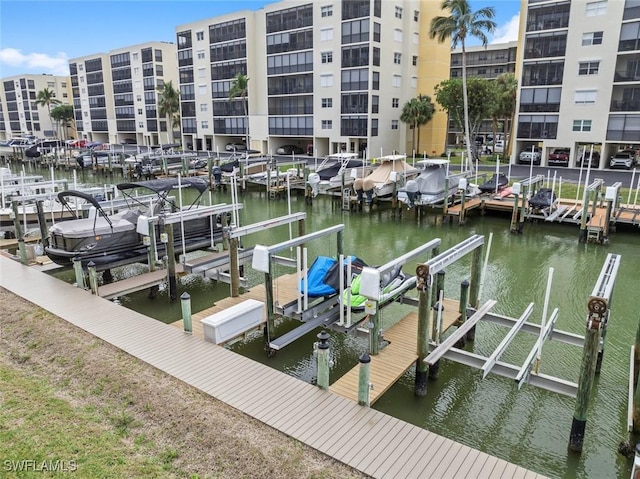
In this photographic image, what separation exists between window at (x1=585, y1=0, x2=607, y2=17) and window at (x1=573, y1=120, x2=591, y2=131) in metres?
7.79

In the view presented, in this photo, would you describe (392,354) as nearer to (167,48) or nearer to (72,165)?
(72,165)

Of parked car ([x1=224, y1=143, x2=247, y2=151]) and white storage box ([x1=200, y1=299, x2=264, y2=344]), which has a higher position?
parked car ([x1=224, y1=143, x2=247, y2=151])

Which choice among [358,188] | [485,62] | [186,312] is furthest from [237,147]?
[186,312]

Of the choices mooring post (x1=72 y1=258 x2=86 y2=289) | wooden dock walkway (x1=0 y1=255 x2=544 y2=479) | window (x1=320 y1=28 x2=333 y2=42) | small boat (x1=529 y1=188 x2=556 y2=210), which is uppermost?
window (x1=320 y1=28 x2=333 y2=42)

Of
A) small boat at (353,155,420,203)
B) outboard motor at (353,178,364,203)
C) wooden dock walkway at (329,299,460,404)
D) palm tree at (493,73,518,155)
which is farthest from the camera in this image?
palm tree at (493,73,518,155)

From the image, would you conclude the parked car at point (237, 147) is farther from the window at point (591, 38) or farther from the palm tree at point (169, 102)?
the window at point (591, 38)

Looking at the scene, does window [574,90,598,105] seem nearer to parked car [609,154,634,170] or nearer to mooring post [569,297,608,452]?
parked car [609,154,634,170]

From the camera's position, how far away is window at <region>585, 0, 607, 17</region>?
116 ft

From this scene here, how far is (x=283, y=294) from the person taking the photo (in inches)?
440

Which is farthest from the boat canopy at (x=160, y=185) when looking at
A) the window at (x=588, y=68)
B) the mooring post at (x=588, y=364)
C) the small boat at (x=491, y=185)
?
the window at (x=588, y=68)

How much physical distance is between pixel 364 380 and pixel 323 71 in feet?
150

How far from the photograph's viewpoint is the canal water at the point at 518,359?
746cm

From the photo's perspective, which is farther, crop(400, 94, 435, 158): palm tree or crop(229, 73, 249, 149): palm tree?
crop(229, 73, 249, 149): palm tree

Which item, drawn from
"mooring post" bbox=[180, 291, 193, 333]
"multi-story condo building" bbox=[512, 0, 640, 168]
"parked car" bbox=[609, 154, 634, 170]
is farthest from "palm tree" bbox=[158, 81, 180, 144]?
"mooring post" bbox=[180, 291, 193, 333]
